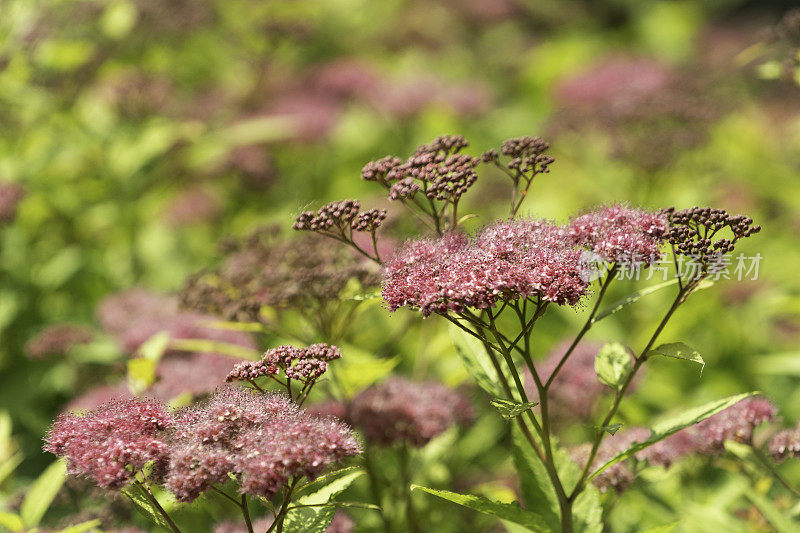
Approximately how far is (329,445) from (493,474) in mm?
1546

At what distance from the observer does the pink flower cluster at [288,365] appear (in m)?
1.46

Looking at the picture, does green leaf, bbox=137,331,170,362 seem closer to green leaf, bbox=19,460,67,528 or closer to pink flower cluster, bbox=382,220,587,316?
green leaf, bbox=19,460,67,528

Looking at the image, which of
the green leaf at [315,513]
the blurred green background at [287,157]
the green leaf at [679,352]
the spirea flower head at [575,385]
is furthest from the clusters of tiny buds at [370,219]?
the spirea flower head at [575,385]

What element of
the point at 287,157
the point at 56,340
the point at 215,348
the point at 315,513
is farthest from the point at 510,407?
the point at 287,157

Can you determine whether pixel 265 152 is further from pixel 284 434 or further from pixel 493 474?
pixel 284 434

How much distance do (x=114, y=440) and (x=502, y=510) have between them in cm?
71

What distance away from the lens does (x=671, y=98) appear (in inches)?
145

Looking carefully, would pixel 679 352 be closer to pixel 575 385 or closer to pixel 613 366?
pixel 613 366

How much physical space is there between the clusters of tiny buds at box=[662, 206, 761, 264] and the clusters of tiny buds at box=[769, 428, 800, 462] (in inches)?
20.1

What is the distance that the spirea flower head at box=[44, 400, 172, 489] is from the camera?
1.33m

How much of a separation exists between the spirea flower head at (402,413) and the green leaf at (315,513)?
492mm

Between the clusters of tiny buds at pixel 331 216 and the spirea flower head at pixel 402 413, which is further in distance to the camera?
the spirea flower head at pixel 402 413

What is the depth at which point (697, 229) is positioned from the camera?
1.55 metres

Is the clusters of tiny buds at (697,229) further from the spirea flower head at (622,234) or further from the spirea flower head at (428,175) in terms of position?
the spirea flower head at (428,175)
